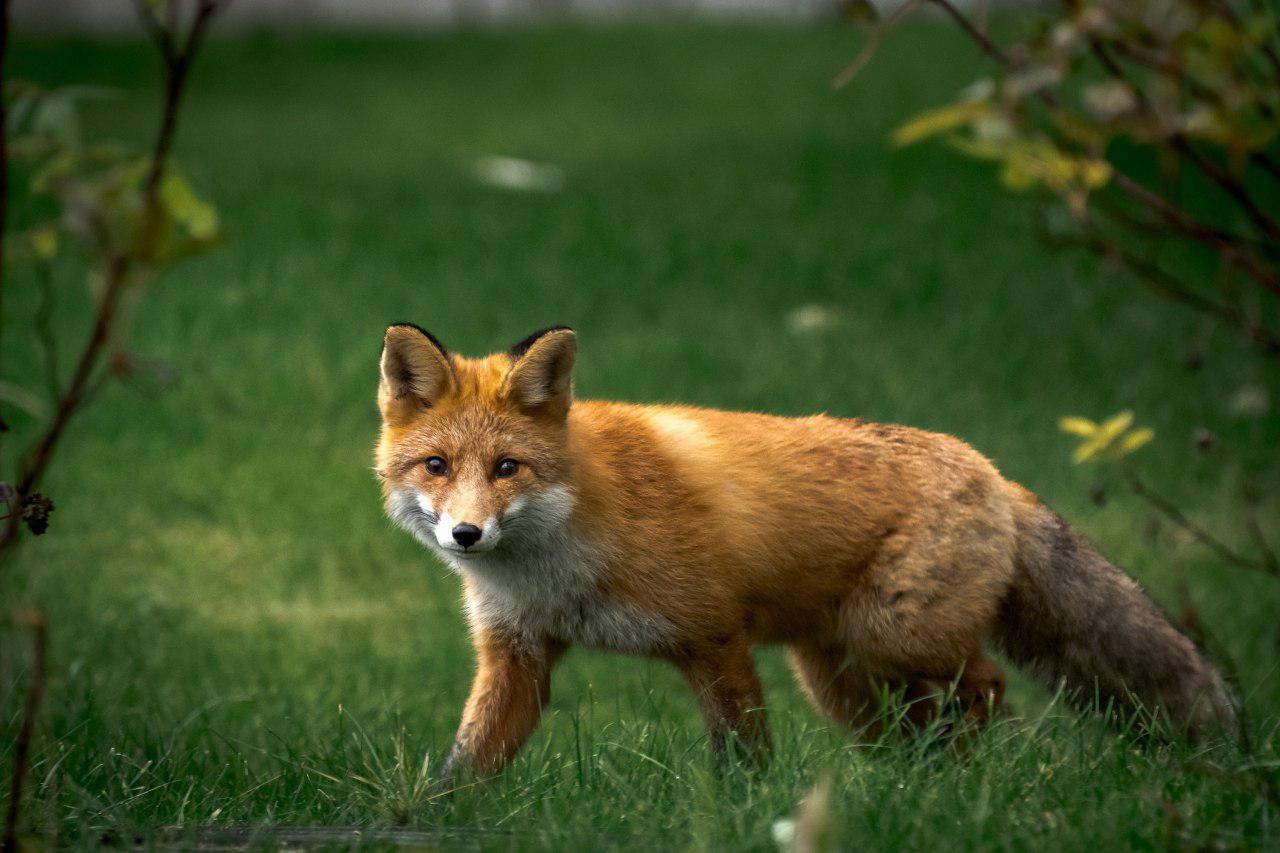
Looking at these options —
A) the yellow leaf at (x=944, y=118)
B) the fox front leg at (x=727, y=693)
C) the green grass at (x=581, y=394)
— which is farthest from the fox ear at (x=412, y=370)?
the yellow leaf at (x=944, y=118)

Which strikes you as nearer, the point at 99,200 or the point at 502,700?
the point at 99,200

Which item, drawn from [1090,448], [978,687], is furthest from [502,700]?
[1090,448]

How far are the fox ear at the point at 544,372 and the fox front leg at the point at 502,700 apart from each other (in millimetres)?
772

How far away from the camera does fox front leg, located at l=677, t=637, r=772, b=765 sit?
4.28m

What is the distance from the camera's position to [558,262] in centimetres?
1110

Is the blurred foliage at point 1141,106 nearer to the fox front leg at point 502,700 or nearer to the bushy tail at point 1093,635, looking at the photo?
the bushy tail at point 1093,635

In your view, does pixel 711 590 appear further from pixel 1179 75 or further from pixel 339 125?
pixel 339 125

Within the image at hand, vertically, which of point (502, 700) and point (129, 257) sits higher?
point (129, 257)

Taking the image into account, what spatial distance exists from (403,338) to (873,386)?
5.50 m

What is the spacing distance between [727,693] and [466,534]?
1036mm

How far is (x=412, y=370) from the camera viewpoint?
439 cm

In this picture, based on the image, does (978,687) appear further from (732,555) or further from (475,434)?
(475,434)

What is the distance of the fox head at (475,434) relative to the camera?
416 cm

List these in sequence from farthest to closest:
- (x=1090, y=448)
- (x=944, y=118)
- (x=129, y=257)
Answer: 1. (x=1090, y=448)
2. (x=944, y=118)
3. (x=129, y=257)
